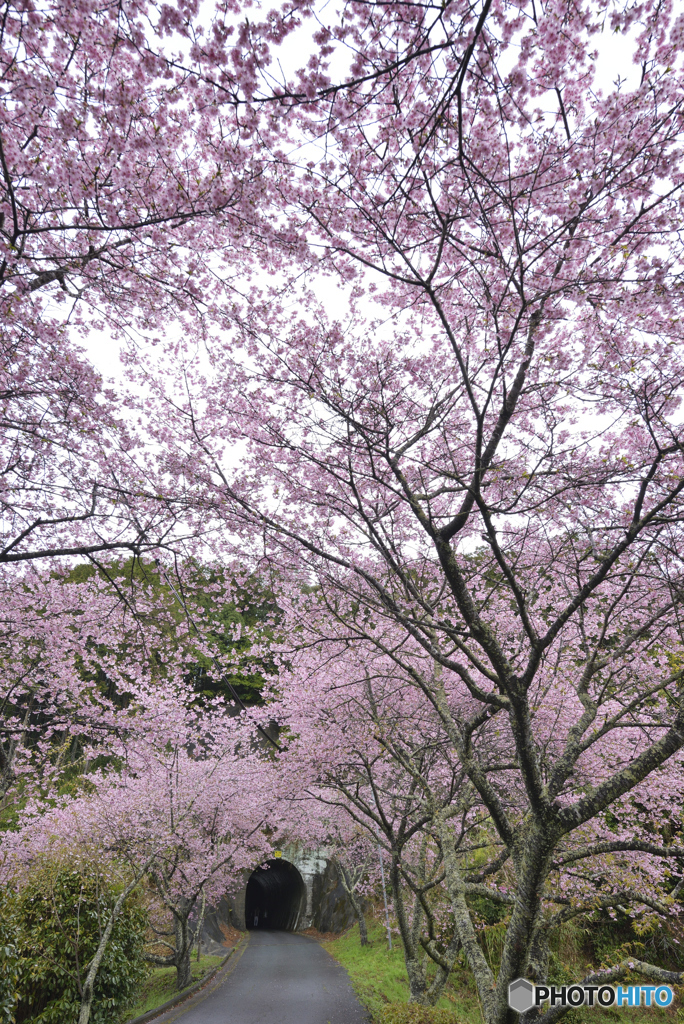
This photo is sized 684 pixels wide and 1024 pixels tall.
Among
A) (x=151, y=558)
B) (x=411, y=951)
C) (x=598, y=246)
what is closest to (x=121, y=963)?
(x=411, y=951)

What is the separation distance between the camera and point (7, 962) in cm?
714

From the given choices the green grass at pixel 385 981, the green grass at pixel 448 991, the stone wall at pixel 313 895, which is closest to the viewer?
the green grass at pixel 448 991

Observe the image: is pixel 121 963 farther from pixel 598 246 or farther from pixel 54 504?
pixel 598 246

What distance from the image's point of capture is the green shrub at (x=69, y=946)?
27.2 feet

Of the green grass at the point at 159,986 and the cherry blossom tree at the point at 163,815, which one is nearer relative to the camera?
the cherry blossom tree at the point at 163,815

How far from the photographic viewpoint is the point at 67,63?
11.7 ft

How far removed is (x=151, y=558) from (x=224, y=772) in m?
11.1

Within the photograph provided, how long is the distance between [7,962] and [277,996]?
302 inches

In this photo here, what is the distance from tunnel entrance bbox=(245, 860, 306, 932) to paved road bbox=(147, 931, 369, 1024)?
1065cm

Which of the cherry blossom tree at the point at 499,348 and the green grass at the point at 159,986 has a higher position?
the cherry blossom tree at the point at 499,348

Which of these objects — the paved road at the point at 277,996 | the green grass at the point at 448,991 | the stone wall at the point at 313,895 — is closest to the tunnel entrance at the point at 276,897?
the stone wall at the point at 313,895

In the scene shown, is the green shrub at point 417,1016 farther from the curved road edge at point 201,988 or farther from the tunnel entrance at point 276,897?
the tunnel entrance at point 276,897

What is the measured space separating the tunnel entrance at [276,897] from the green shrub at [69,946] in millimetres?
19226

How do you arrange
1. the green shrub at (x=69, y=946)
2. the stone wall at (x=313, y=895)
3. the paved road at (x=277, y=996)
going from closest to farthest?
the green shrub at (x=69, y=946), the paved road at (x=277, y=996), the stone wall at (x=313, y=895)
